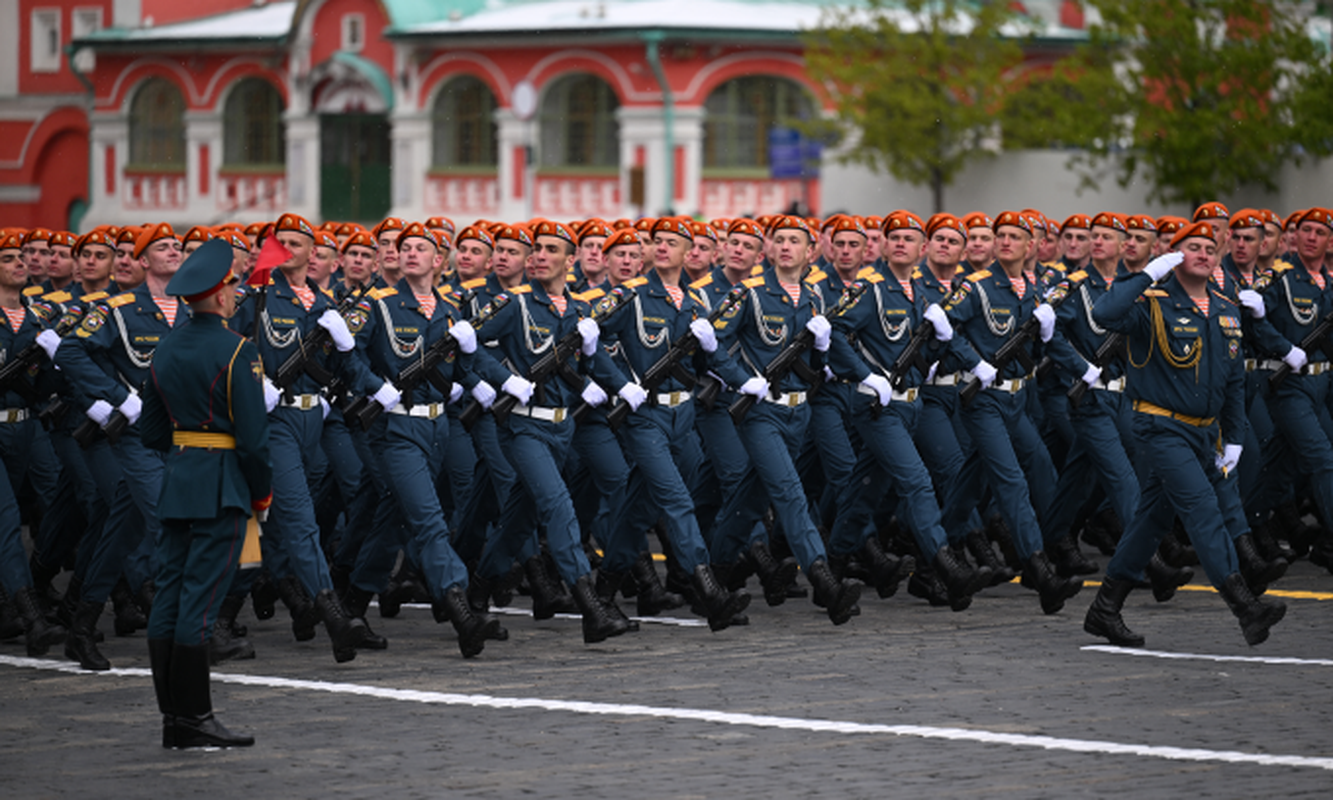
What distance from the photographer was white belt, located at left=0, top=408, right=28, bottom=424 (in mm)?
10594

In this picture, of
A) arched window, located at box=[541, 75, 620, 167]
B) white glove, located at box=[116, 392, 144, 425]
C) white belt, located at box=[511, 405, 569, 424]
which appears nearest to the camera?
white glove, located at box=[116, 392, 144, 425]

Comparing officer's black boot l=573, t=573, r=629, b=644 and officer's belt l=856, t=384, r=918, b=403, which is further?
officer's belt l=856, t=384, r=918, b=403

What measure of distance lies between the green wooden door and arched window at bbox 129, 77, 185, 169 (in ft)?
12.3

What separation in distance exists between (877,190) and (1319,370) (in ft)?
62.6

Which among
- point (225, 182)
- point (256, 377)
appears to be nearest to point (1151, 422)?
point (256, 377)

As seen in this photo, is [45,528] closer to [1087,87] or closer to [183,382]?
[183,382]

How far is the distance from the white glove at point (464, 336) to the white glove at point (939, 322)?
266 cm

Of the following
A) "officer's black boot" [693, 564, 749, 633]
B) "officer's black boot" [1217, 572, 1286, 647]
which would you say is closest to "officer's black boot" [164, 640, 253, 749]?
"officer's black boot" [693, 564, 749, 633]

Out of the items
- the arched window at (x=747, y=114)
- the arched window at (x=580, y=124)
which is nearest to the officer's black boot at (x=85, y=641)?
the arched window at (x=747, y=114)

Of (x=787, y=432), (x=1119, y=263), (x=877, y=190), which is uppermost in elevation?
(x=877, y=190)

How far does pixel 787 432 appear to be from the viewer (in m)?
11.3

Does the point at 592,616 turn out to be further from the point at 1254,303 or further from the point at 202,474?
the point at 1254,303

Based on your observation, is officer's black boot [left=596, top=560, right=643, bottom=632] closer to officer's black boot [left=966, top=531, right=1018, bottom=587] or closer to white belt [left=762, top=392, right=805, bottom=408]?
white belt [left=762, top=392, right=805, bottom=408]

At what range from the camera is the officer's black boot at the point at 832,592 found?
10.7 m
